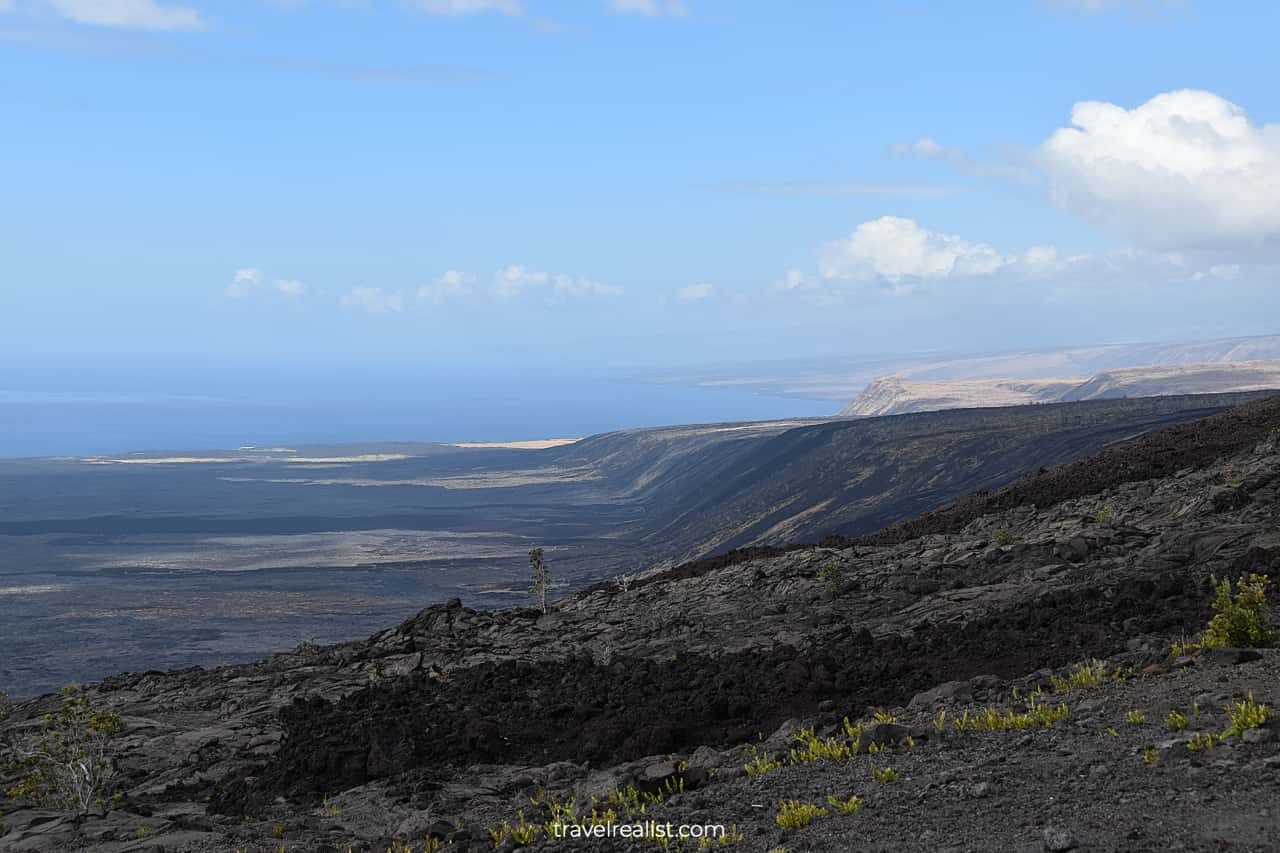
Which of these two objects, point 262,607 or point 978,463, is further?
point 978,463

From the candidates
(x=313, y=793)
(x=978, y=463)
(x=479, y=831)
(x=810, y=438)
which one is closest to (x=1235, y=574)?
(x=479, y=831)

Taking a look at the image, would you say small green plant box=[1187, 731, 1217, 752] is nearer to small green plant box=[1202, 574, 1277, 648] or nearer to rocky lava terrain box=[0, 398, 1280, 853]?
rocky lava terrain box=[0, 398, 1280, 853]

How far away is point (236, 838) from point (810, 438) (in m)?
146

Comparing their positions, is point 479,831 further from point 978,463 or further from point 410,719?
point 978,463

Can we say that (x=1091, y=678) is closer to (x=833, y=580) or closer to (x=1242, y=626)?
(x=1242, y=626)

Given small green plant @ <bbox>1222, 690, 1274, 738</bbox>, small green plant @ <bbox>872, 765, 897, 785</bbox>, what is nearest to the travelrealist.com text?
small green plant @ <bbox>872, 765, 897, 785</bbox>

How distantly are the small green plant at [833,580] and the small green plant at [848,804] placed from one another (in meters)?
15.9

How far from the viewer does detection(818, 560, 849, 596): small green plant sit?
27.7m

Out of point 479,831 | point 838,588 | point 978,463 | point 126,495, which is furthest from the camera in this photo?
point 126,495

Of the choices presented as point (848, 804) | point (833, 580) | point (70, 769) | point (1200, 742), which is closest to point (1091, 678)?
point (1200, 742)

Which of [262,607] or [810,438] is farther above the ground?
[810,438]

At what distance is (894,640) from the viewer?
21609 mm

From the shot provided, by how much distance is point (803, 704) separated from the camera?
18.3 m

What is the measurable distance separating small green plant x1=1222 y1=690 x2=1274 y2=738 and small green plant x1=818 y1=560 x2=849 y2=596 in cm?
1588
